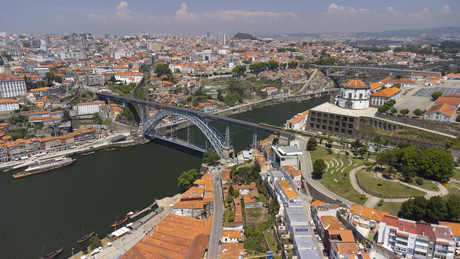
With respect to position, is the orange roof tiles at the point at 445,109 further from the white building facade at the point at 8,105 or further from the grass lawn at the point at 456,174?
the white building facade at the point at 8,105

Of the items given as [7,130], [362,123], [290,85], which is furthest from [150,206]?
[290,85]

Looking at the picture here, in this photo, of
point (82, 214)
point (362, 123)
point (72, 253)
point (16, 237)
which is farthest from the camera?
point (362, 123)

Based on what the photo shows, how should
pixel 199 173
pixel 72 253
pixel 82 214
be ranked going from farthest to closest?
1. pixel 199 173
2. pixel 82 214
3. pixel 72 253

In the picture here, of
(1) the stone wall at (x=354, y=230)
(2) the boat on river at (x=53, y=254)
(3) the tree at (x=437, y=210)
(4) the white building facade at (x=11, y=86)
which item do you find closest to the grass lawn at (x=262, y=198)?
(1) the stone wall at (x=354, y=230)

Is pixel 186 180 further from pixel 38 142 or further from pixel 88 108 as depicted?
pixel 88 108

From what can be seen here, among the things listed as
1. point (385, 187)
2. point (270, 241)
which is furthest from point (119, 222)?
point (385, 187)

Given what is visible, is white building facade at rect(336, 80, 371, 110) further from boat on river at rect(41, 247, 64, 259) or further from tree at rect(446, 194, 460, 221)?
boat on river at rect(41, 247, 64, 259)

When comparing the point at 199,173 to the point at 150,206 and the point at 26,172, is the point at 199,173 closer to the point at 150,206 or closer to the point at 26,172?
the point at 150,206
